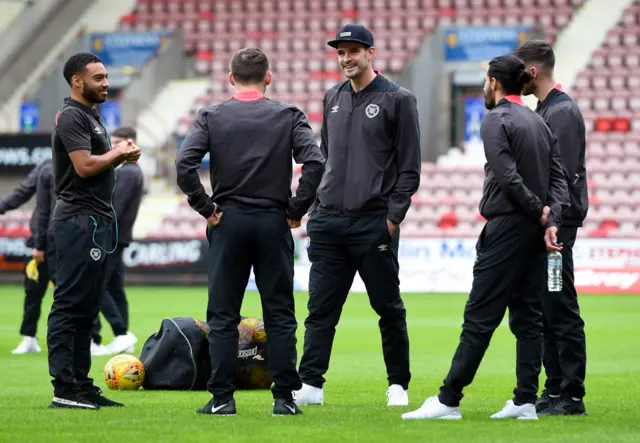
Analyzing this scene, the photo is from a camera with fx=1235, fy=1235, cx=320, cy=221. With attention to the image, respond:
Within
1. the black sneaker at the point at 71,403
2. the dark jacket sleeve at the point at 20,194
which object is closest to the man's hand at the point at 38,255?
the dark jacket sleeve at the point at 20,194

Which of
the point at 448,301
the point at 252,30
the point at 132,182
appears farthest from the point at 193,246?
the point at 132,182

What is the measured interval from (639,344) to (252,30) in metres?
20.3

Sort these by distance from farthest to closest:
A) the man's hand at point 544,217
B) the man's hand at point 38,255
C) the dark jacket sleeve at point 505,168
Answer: the man's hand at point 38,255 < the man's hand at point 544,217 < the dark jacket sleeve at point 505,168

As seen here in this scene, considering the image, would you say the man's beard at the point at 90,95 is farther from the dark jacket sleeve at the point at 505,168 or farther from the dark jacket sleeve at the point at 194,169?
the dark jacket sleeve at the point at 505,168

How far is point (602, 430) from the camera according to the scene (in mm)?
6977

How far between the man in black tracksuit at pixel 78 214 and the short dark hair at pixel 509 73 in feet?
7.68

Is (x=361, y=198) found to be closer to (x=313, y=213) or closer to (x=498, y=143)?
(x=313, y=213)

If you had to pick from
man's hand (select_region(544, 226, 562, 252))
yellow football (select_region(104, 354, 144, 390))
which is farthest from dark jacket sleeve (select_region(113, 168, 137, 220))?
man's hand (select_region(544, 226, 562, 252))

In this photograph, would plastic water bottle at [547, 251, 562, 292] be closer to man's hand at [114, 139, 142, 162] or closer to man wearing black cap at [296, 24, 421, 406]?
man wearing black cap at [296, 24, 421, 406]

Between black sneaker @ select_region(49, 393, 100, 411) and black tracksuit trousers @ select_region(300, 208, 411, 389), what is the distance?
1427mm

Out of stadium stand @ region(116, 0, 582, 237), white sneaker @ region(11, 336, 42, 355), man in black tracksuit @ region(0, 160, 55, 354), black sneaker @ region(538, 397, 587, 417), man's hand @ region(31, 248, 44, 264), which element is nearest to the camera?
black sneaker @ region(538, 397, 587, 417)

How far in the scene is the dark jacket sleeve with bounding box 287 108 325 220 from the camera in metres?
7.48

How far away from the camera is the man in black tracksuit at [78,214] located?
26.0ft

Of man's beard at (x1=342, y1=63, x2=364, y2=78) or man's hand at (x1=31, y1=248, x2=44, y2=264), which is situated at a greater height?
man's beard at (x1=342, y1=63, x2=364, y2=78)
